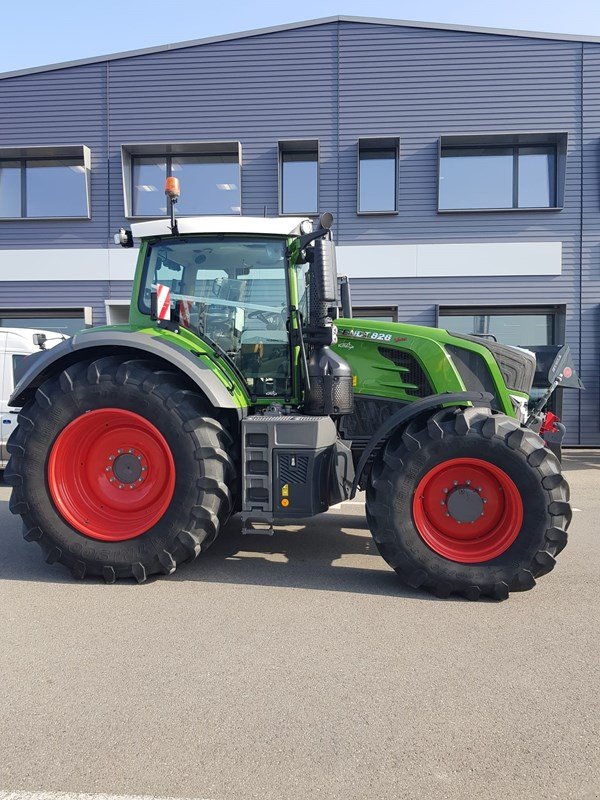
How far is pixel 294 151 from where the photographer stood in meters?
12.3

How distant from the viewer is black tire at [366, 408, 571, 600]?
3.62 meters

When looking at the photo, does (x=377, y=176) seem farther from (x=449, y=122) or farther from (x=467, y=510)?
(x=467, y=510)

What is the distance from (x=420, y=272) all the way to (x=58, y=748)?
427 inches

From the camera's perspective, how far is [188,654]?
2.98m

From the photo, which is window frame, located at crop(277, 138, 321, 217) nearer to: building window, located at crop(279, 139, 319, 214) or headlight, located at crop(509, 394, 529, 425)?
building window, located at crop(279, 139, 319, 214)

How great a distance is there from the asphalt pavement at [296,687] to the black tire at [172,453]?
0.74ft

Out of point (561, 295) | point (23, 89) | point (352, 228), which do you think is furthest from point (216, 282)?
point (23, 89)

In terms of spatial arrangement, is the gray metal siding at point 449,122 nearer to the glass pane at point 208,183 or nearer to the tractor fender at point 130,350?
the glass pane at point 208,183

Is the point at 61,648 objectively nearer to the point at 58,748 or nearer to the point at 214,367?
the point at 58,748

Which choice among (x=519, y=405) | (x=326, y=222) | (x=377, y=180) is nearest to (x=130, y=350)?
(x=326, y=222)

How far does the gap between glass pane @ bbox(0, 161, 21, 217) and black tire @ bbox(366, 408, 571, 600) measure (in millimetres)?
11781

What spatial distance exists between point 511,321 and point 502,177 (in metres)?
2.90

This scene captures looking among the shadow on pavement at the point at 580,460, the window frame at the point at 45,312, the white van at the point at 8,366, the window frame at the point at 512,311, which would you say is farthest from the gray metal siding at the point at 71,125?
the shadow on pavement at the point at 580,460

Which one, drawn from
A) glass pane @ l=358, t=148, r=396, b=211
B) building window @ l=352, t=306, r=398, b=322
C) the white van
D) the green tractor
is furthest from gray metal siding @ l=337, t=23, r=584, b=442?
the green tractor
